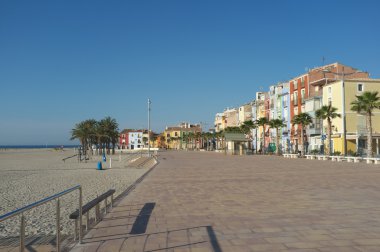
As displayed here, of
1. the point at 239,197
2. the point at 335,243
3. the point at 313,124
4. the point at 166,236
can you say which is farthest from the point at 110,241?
the point at 313,124

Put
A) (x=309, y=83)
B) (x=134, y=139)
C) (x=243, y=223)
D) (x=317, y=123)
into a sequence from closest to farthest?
1. (x=243, y=223)
2. (x=317, y=123)
3. (x=309, y=83)
4. (x=134, y=139)

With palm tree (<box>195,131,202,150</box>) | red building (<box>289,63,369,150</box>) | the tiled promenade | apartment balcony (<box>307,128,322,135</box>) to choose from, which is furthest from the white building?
the tiled promenade

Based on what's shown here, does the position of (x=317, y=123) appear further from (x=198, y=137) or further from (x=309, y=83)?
(x=198, y=137)

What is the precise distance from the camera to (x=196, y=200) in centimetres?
1172

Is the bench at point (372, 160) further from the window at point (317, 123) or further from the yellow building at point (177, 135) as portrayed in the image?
the yellow building at point (177, 135)

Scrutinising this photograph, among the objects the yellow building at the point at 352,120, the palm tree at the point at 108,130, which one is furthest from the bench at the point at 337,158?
the palm tree at the point at 108,130

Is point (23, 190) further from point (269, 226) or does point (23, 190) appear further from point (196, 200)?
point (269, 226)

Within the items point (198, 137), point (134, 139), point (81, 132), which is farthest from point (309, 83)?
point (134, 139)

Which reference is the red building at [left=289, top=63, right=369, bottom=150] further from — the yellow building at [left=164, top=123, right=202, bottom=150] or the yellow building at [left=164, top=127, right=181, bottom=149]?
the yellow building at [left=164, top=127, right=181, bottom=149]

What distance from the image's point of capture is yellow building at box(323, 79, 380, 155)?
5128 centimetres

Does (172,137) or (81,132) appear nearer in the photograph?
(81,132)

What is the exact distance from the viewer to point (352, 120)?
5191 centimetres

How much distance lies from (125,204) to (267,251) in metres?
6.21

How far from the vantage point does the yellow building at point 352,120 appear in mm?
51281
